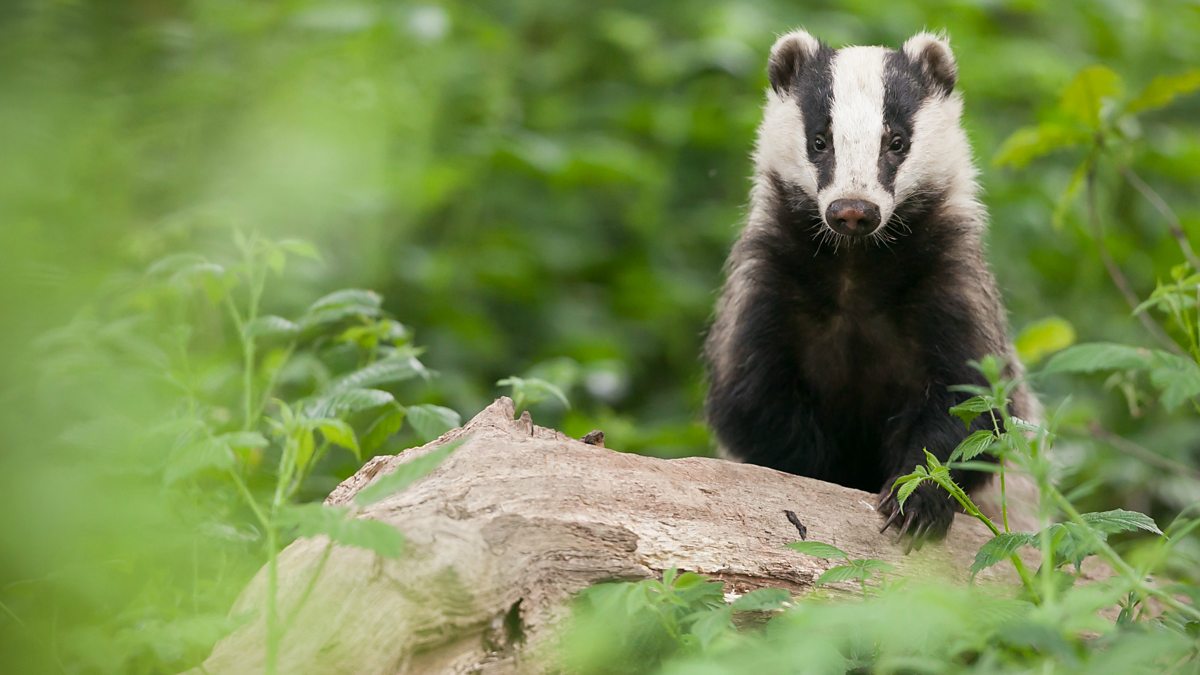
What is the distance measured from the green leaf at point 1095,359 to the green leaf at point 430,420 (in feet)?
5.49

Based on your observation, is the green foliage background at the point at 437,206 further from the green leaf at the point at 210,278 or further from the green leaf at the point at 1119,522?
the green leaf at the point at 1119,522

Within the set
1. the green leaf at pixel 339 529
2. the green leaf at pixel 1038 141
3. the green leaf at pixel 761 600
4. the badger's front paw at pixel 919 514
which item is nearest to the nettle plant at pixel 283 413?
the green leaf at pixel 339 529

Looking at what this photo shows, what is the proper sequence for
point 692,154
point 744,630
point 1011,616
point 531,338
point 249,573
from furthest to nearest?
point 692,154, point 531,338, point 249,573, point 744,630, point 1011,616

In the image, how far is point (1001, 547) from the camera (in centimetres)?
266

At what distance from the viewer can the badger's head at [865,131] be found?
12.5ft

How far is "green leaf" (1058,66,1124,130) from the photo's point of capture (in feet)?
13.6

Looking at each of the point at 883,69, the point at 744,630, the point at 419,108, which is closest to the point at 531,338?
the point at 419,108

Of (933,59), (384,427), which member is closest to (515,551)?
(384,427)

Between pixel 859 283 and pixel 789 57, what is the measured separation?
852 mm

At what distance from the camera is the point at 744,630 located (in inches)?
108

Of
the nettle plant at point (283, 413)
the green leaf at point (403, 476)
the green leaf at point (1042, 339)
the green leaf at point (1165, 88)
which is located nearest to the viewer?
the green leaf at point (403, 476)

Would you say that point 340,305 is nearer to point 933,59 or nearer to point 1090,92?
point 933,59

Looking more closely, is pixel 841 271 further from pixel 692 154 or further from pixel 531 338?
pixel 692 154

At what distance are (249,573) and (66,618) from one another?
440mm
